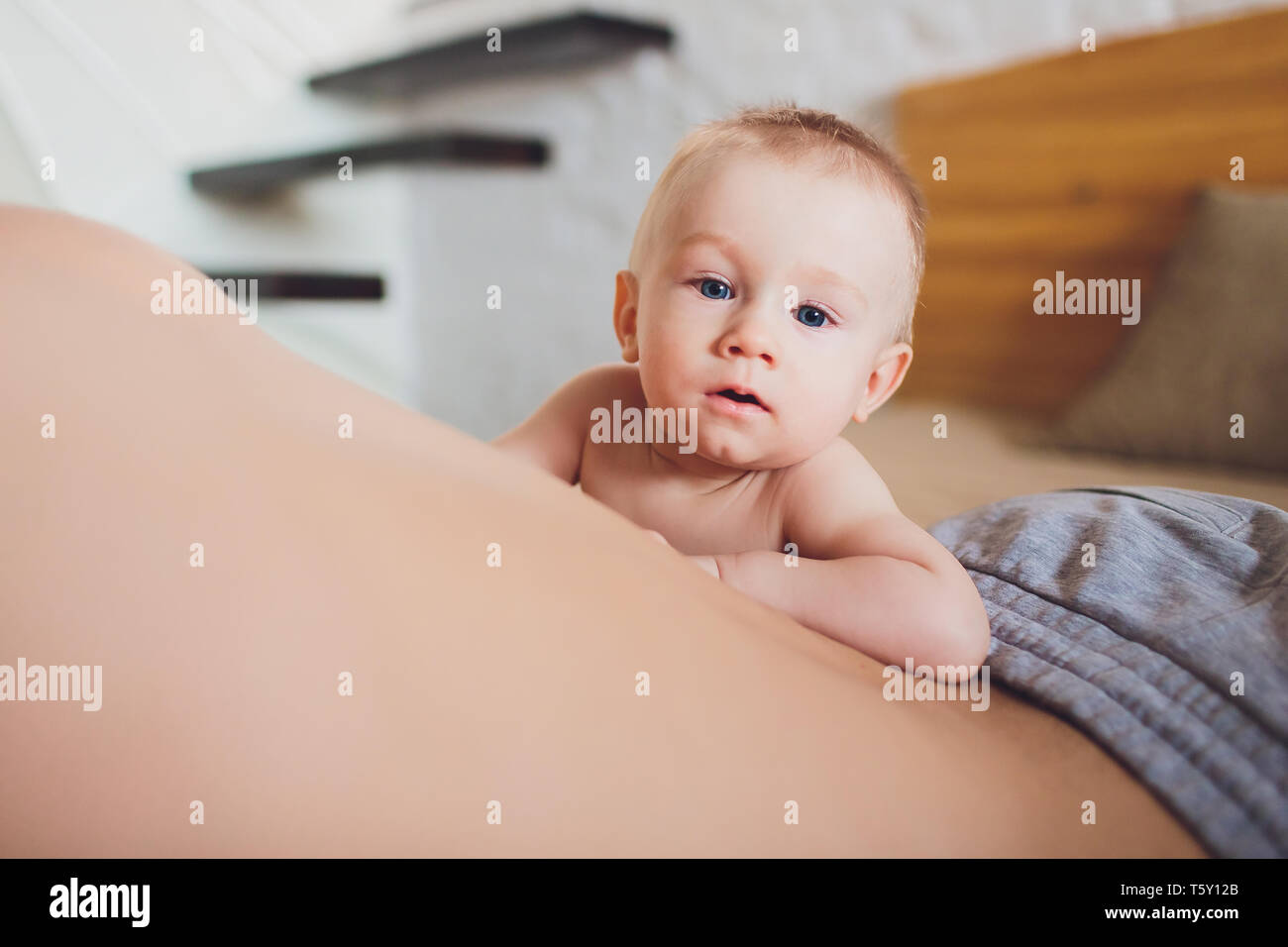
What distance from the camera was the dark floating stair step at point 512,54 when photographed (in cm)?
243

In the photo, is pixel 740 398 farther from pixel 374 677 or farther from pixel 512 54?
pixel 512 54

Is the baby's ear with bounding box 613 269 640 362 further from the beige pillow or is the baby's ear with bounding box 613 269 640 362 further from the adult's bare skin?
the beige pillow

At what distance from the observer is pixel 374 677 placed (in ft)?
1.15

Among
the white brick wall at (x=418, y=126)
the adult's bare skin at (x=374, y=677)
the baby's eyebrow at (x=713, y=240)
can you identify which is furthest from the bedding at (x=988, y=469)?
the white brick wall at (x=418, y=126)

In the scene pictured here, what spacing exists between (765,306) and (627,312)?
0.18 meters

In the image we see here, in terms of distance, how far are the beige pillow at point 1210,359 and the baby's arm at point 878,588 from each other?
912 millimetres

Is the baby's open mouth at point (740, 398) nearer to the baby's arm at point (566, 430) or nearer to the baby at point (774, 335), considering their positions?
the baby at point (774, 335)

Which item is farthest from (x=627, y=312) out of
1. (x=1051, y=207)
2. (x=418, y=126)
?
(x=418, y=126)

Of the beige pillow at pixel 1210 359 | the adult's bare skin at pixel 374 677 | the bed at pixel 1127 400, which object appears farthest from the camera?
the beige pillow at pixel 1210 359

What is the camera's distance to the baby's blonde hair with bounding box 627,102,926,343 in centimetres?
70

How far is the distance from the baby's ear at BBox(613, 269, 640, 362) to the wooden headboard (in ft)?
3.56
